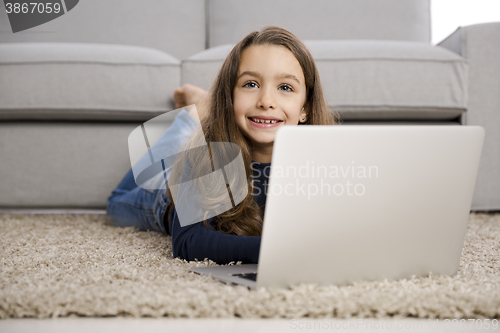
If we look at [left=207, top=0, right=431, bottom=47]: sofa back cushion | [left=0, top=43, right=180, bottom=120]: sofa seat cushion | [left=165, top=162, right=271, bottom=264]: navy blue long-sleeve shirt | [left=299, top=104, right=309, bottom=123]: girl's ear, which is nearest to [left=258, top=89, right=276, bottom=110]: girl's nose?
[left=299, top=104, right=309, bottom=123]: girl's ear

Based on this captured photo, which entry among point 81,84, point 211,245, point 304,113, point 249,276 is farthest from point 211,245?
point 81,84

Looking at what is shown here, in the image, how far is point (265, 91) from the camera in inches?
34.6

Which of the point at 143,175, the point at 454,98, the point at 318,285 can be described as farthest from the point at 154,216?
the point at 454,98

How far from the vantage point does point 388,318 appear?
19.0 inches

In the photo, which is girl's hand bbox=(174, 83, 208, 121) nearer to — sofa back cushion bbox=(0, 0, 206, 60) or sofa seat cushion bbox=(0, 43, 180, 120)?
sofa seat cushion bbox=(0, 43, 180, 120)

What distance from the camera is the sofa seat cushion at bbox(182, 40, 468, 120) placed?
131cm

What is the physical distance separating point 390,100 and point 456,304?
92cm

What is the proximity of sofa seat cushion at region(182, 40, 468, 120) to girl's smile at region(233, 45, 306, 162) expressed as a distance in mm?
420

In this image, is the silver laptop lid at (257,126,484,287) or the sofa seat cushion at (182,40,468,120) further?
the sofa seat cushion at (182,40,468,120)

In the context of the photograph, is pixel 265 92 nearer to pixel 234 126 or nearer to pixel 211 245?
pixel 234 126

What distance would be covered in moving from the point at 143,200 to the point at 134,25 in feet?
3.38

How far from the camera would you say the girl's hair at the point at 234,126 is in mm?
829

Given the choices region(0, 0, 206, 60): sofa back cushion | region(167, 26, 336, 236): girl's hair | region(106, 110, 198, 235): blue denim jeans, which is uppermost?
region(0, 0, 206, 60): sofa back cushion

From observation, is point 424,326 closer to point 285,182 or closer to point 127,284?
point 285,182
